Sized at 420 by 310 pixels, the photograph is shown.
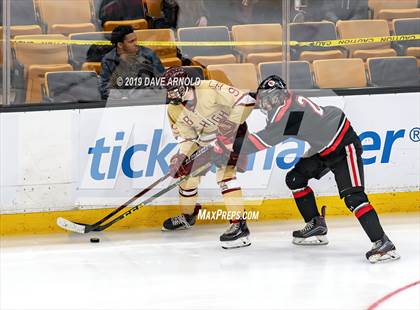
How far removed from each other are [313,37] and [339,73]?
327mm

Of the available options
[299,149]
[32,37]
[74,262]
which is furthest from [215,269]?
[32,37]

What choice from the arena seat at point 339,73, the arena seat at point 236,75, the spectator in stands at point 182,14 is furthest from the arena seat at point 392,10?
the spectator in stands at point 182,14

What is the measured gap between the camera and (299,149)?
27.6 ft

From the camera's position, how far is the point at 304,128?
295 inches

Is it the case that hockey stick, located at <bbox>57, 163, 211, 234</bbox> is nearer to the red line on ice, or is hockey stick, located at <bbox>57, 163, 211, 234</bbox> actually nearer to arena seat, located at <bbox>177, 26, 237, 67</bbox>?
arena seat, located at <bbox>177, 26, 237, 67</bbox>

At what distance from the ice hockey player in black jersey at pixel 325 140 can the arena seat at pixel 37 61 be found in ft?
4.57

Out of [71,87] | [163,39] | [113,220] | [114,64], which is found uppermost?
[163,39]

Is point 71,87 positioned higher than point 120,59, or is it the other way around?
point 120,59

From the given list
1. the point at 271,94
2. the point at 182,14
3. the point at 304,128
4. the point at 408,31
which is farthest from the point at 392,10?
the point at 271,94

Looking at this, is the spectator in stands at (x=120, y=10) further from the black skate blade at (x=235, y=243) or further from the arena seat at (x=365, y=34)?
the black skate blade at (x=235, y=243)

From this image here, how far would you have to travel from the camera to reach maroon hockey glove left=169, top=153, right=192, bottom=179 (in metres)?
7.94

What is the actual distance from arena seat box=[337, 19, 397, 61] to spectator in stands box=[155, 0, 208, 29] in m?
1.07

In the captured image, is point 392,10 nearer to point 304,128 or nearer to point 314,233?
point 304,128

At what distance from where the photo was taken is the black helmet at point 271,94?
7.33 metres
